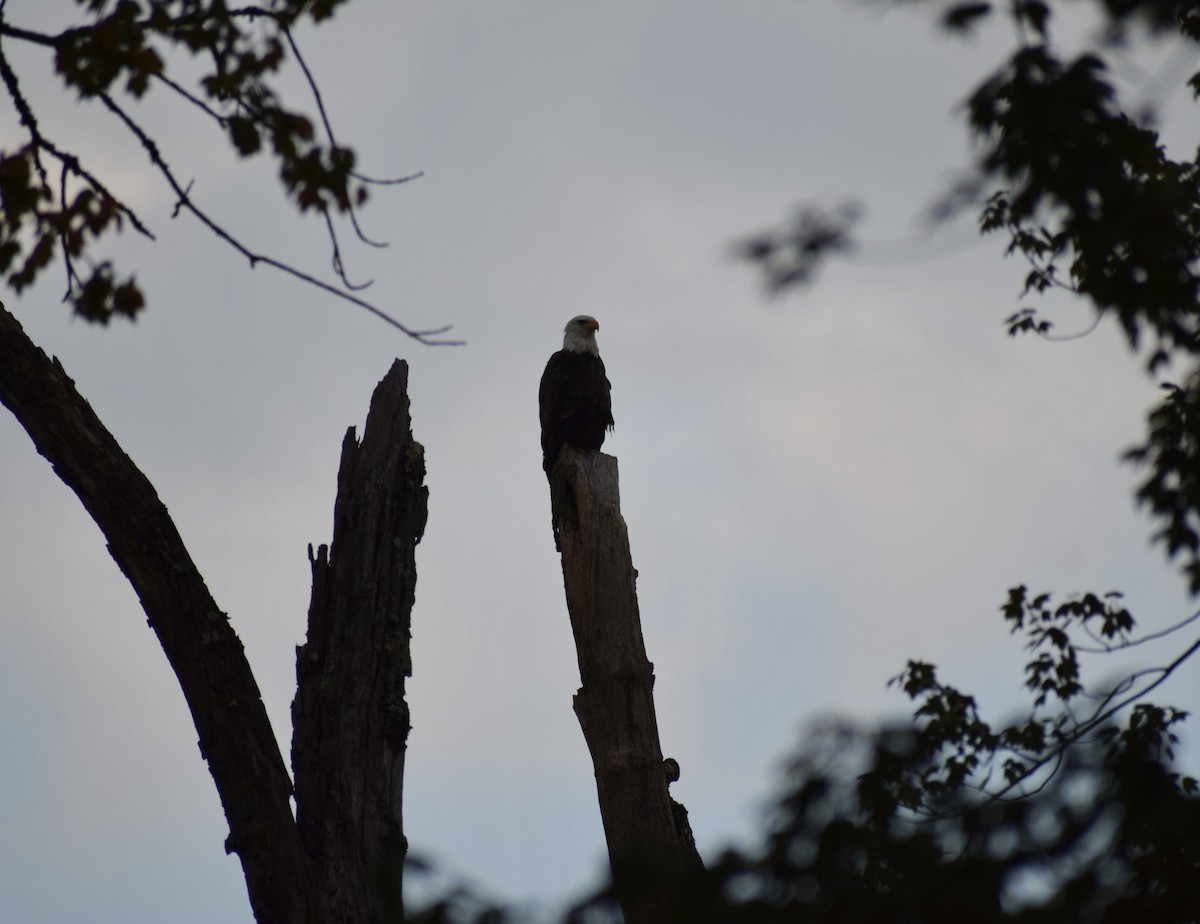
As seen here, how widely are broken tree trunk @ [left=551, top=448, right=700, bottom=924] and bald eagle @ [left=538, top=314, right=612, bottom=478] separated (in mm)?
1916

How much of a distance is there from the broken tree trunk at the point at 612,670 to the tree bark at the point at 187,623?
1.50 m

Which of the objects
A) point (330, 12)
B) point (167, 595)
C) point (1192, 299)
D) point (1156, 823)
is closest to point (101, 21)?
point (330, 12)

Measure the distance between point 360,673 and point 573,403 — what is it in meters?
3.80

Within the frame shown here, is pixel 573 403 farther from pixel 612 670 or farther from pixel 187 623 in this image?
pixel 187 623

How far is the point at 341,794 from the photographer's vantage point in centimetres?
439

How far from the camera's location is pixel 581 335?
9.27 m

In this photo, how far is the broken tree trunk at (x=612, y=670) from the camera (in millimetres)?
5250

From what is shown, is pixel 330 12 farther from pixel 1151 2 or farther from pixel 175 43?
pixel 1151 2

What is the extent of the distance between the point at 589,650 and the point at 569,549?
0.52 m

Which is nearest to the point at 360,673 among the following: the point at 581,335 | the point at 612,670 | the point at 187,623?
the point at 187,623

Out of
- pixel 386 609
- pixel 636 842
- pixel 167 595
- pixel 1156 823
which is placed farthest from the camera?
pixel 386 609

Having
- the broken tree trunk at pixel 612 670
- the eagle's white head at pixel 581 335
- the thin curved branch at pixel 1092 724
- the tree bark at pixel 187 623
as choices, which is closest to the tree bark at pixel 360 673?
the tree bark at pixel 187 623

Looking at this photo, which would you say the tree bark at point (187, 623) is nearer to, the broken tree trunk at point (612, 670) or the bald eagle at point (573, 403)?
the broken tree trunk at point (612, 670)

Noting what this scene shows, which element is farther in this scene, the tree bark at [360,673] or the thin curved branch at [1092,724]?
the tree bark at [360,673]
